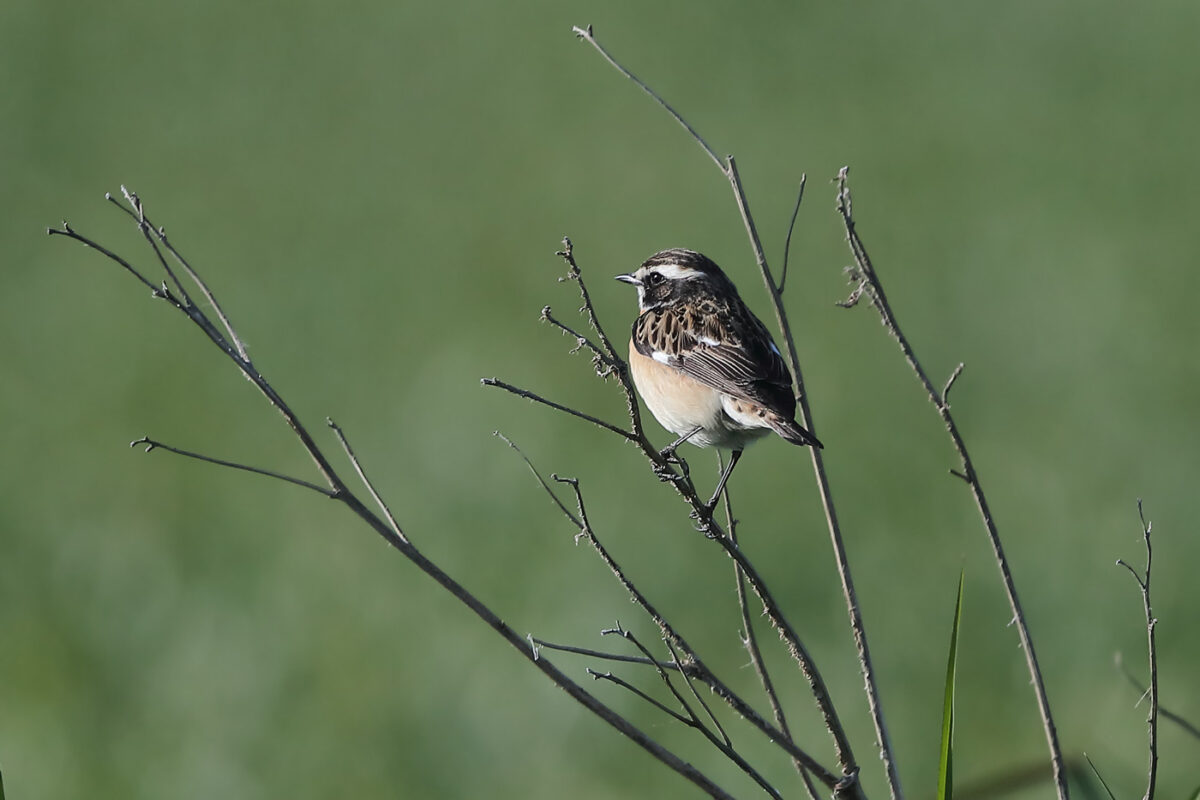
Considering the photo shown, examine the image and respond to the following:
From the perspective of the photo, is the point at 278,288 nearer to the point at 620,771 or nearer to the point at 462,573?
the point at 462,573

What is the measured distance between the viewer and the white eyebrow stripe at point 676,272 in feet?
18.4

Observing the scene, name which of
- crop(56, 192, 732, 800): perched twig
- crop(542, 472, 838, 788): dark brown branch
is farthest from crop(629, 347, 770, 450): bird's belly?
crop(56, 192, 732, 800): perched twig

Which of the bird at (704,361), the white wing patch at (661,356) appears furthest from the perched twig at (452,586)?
the white wing patch at (661,356)

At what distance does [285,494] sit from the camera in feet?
31.4

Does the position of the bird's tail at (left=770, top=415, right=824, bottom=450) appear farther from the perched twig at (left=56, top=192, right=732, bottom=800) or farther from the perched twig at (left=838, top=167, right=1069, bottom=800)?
the perched twig at (left=56, top=192, right=732, bottom=800)

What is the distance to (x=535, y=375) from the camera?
989cm

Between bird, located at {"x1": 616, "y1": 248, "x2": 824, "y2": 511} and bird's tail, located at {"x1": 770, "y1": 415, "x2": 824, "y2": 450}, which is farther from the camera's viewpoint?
bird, located at {"x1": 616, "y1": 248, "x2": 824, "y2": 511}

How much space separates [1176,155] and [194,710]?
8560 millimetres

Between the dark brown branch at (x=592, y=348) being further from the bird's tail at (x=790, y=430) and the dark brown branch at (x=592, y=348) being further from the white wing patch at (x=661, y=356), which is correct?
the white wing patch at (x=661, y=356)

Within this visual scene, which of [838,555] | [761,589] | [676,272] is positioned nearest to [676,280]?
[676,272]

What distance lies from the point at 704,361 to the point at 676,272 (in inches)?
23.0

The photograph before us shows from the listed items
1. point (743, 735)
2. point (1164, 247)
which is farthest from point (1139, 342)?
point (743, 735)

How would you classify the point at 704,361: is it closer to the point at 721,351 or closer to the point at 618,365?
the point at 721,351

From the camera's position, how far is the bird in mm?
4965
